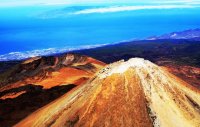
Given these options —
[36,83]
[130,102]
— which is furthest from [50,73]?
[130,102]

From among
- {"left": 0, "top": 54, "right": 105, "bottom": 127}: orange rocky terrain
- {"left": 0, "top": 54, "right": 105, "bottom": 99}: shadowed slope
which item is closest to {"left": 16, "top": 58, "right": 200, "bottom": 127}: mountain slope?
{"left": 0, "top": 54, "right": 105, "bottom": 127}: orange rocky terrain

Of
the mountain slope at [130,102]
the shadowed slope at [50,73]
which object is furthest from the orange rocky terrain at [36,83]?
the mountain slope at [130,102]

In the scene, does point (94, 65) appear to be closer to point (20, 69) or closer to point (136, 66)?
point (20, 69)

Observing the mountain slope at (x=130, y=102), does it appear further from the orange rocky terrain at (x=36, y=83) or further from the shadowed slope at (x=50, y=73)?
the shadowed slope at (x=50, y=73)

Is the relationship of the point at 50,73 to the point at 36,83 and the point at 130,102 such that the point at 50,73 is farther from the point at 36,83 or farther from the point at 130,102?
the point at 130,102

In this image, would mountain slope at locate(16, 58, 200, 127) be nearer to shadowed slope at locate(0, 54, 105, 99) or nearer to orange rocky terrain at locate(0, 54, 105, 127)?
orange rocky terrain at locate(0, 54, 105, 127)

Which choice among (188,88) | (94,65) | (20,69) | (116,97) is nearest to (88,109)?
(116,97)

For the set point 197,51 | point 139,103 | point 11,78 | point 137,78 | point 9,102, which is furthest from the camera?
point 197,51
